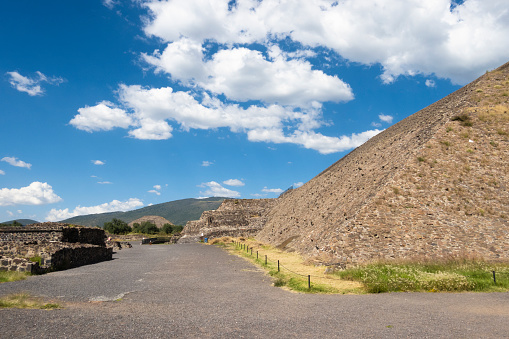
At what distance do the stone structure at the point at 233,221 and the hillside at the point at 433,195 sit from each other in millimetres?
28336

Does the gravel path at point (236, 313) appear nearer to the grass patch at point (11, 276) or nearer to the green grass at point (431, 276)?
the green grass at point (431, 276)

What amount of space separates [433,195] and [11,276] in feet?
85.2

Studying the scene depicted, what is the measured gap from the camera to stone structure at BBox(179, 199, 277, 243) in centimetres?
6019

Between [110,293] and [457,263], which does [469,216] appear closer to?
[457,263]

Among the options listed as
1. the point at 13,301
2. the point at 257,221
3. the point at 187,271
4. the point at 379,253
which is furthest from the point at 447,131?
the point at 257,221

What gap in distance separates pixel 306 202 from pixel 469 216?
2221 centimetres

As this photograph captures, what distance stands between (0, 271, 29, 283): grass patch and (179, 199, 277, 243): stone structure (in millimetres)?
42312

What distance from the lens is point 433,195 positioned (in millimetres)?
22766

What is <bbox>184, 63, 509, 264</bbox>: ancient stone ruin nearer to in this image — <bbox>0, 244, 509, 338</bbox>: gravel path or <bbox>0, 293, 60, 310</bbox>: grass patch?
<bbox>0, 244, 509, 338</bbox>: gravel path

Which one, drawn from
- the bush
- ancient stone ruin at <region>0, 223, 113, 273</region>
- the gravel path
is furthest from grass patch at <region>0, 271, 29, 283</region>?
the bush

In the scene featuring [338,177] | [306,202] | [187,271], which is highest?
[338,177]

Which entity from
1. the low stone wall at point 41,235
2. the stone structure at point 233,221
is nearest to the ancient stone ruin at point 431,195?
the low stone wall at point 41,235

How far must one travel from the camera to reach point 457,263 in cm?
1823

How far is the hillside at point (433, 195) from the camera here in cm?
2009
